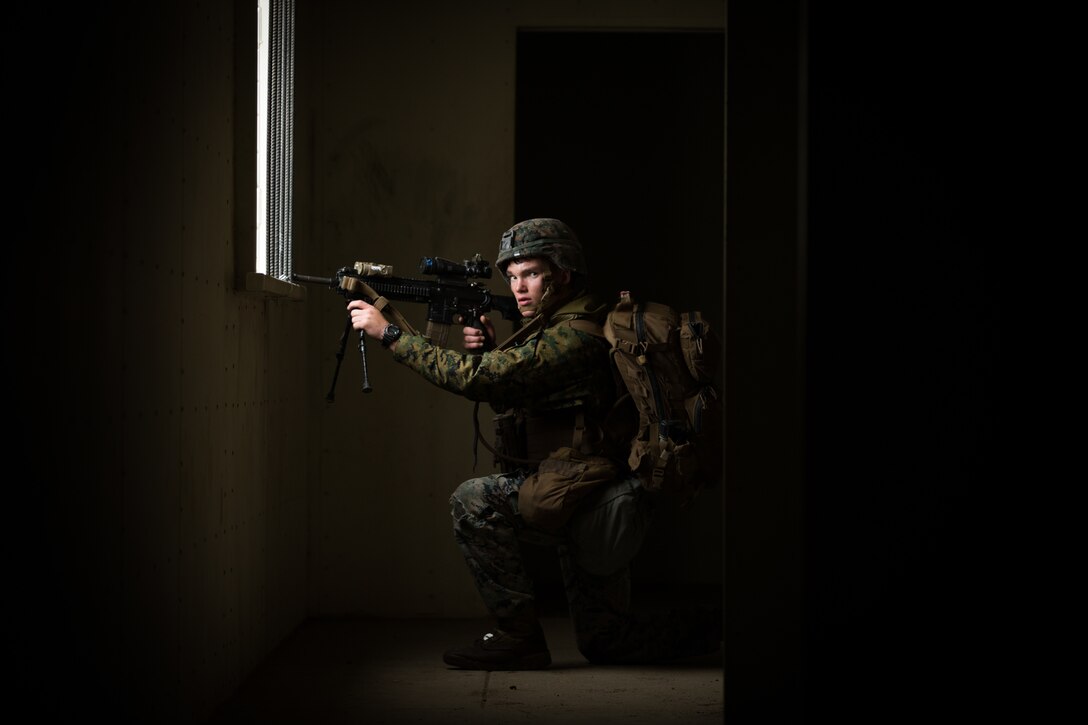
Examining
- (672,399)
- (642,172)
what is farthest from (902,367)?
(642,172)

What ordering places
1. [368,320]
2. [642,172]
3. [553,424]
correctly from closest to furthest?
[368,320] → [553,424] → [642,172]

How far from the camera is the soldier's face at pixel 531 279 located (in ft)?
14.1

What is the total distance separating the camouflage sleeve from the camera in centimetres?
400

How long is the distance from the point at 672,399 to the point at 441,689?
121cm

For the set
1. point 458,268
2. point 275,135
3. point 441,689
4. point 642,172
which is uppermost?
point 642,172

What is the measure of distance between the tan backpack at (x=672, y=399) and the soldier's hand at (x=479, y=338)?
24.5 inches

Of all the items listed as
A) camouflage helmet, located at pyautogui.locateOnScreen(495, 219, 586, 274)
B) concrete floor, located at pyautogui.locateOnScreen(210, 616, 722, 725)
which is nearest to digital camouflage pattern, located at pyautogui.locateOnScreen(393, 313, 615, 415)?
camouflage helmet, located at pyautogui.locateOnScreen(495, 219, 586, 274)

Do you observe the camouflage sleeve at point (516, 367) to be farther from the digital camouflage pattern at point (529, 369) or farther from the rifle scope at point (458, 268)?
the rifle scope at point (458, 268)

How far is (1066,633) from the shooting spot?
82.0 inches

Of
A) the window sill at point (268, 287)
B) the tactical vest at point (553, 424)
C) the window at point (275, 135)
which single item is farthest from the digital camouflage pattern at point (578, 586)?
the window at point (275, 135)

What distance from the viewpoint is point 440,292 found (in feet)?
14.2

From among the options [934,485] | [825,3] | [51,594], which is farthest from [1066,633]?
[51,594]

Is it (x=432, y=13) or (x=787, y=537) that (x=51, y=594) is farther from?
(x=432, y=13)

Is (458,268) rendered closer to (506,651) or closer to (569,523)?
(569,523)
